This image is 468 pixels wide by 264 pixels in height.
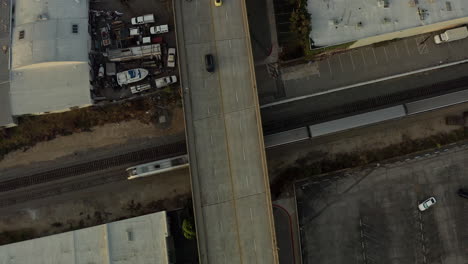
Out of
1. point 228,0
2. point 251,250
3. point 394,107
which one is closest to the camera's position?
point 251,250

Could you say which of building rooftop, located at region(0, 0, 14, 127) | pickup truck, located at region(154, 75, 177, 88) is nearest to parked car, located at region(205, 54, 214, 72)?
pickup truck, located at region(154, 75, 177, 88)

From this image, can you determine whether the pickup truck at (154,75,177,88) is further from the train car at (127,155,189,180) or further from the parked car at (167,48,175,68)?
the train car at (127,155,189,180)

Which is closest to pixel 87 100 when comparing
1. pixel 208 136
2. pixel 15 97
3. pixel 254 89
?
pixel 15 97

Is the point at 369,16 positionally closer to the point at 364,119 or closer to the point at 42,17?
the point at 364,119

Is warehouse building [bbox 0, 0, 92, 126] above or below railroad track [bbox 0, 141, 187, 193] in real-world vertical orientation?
above

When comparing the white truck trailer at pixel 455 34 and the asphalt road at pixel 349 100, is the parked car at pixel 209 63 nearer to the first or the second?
the asphalt road at pixel 349 100

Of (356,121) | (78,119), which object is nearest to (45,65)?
(78,119)

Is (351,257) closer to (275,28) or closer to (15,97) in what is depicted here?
(275,28)
